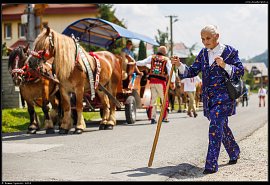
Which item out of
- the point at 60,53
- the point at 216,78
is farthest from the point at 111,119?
the point at 216,78

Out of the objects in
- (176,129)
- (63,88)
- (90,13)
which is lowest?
(176,129)

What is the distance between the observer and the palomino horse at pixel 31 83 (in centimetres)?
1035

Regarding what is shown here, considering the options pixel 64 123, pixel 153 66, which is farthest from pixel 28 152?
pixel 153 66

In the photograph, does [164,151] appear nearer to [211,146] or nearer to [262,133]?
[211,146]

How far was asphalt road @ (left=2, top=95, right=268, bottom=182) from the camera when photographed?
5629 mm

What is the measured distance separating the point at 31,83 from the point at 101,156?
4.48m

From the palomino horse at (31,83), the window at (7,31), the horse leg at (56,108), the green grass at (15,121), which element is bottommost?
the green grass at (15,121)

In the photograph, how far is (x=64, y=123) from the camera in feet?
34.7

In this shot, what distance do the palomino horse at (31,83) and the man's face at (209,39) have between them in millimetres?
5188

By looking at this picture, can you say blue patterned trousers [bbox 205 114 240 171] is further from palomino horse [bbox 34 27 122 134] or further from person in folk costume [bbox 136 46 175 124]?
person in folk costume [bbox 136 46 175 124]

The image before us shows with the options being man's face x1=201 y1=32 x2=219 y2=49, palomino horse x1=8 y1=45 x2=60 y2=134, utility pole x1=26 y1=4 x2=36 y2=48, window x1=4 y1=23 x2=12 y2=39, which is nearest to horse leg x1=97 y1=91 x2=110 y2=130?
palomino horse x1=8 y1=45 x2=60 y2=134

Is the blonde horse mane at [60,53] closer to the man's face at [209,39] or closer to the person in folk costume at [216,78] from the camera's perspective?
the person in folk costume at [216,78]

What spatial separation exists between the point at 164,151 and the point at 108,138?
2139 millimetres

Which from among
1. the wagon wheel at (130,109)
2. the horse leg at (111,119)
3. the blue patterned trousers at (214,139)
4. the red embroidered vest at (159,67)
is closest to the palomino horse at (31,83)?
the horse leg at (111,119)
